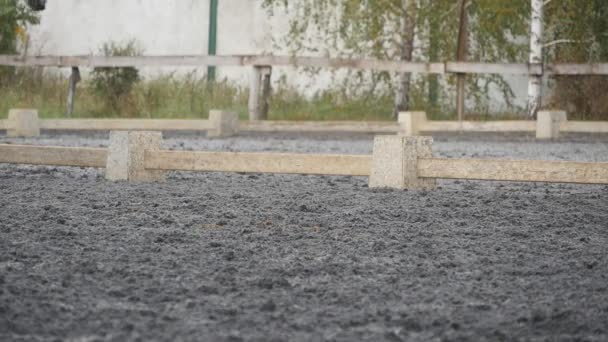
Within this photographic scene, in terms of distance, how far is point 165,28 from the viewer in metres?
19.0

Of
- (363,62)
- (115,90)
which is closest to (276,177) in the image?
(363,62)

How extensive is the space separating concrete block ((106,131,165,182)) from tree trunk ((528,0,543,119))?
8630mm

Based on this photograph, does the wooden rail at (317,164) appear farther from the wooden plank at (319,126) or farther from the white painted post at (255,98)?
the white painted post at (255,98)

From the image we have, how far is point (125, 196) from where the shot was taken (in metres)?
5.86

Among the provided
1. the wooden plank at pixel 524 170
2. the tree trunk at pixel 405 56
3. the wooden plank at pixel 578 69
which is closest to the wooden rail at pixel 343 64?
the wooden plank at pixel 578 69

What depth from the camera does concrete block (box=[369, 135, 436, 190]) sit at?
234 inches

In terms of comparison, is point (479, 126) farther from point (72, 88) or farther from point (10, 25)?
point (10, 25)

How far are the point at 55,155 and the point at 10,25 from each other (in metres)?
10.9

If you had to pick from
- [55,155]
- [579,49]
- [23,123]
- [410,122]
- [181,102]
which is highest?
[579,49]

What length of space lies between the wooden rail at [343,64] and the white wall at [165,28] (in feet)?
13.7

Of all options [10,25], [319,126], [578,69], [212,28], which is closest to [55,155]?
[319,126]

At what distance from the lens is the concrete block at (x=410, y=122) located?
11.9m

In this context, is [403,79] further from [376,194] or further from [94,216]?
[94,216]

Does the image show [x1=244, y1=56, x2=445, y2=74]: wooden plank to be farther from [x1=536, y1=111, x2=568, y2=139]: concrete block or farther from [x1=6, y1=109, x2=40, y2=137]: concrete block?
[x1=6, y1=109, x2=40, y2=137]: concrete block
